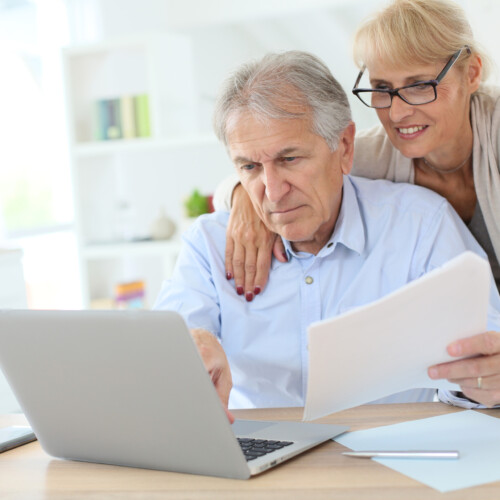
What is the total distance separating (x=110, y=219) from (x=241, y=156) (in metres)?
3.41

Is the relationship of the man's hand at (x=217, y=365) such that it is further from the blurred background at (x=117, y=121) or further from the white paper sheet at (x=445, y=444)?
the blurred background at (x=117, y=121)

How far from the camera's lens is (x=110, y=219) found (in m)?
4.92

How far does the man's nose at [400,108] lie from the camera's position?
5.82 ft

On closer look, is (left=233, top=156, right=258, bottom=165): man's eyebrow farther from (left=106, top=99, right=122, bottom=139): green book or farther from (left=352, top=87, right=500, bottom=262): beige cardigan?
(left=106, top=99, right=122, bottom=139): green book

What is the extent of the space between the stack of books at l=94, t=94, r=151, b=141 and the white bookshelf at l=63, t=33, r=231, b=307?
0.16 ft

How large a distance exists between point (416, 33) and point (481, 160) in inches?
15.2

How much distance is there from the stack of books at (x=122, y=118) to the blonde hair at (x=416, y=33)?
2.95 metres

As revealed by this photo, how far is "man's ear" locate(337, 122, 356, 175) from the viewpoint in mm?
1742

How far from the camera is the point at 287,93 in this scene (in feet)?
5.27

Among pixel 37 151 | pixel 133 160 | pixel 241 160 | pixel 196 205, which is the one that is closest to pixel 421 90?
pixel 241 160

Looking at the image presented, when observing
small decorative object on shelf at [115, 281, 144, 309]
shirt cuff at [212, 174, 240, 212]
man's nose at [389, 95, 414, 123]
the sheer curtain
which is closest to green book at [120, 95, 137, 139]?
the sheer curtain

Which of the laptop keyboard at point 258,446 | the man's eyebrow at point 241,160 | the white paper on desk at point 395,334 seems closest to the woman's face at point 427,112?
the man's eyebrow at point 241,160

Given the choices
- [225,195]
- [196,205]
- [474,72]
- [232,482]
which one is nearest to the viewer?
[232,482]

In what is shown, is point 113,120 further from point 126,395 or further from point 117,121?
point 126,395
